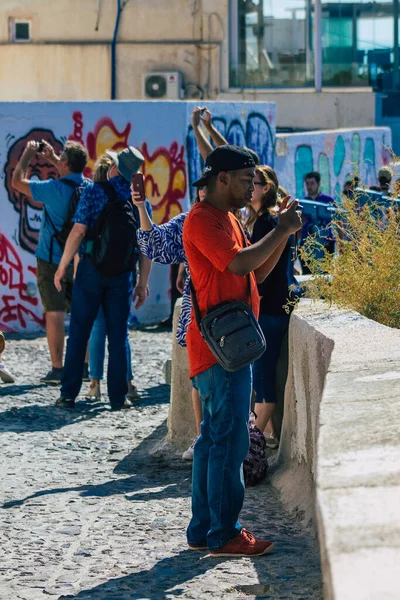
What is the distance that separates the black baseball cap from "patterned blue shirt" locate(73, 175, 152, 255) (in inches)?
138

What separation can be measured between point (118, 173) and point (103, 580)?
13.6 ft

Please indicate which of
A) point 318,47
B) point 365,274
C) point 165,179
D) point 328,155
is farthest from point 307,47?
point 365,274

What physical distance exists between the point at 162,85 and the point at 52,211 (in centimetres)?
1537

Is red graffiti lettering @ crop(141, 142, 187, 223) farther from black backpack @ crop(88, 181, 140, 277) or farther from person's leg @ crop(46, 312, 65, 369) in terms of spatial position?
black backpack @ crop(88, 181, 140, 277)

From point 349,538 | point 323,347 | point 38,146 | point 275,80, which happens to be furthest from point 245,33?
point 349,538

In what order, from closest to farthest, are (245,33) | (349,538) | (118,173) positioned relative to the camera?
(349,538)
(118,173)
(245,33)

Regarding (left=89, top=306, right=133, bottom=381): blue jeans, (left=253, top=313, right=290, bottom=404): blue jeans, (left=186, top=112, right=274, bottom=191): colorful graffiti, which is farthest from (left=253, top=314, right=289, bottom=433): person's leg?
(left=186, top=112, right=274, bottom=191): colorful graffiti

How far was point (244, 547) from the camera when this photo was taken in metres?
5.04

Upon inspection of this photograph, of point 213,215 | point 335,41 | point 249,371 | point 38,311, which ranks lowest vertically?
point 38,311

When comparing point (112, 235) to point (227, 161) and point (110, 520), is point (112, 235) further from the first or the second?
point (227, 161)

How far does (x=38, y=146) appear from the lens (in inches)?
370

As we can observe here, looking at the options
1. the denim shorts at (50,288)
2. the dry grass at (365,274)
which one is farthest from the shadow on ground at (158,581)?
the denim shorts at (50,288)

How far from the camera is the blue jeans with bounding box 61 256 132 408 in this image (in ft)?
28.1

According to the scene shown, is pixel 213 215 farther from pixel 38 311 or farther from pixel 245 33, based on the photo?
pixel 245 33
